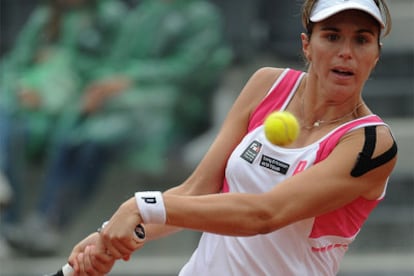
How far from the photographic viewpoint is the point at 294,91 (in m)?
3.90

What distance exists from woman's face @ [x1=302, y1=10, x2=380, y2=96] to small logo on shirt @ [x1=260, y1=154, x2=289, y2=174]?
297 millimetres

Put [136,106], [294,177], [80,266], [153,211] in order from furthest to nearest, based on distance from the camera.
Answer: [136,106] → [80,266] → [294,177] → [153,211]

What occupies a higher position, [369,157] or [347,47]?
[347,47]

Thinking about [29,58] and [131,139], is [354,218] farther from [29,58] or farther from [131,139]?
[29,58]

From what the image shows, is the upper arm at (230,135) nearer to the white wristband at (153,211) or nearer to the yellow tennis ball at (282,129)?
the yellow tennis ball at (282,129)

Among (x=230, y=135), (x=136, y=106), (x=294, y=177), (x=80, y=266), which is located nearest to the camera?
(x=294, y=177)

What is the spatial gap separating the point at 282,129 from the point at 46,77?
496 cm

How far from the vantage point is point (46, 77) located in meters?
8.17

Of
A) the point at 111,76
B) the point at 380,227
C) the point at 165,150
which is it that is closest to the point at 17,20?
the point at 111,76

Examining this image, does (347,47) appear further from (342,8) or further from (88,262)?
(88,262)

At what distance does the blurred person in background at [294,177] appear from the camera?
3459mm

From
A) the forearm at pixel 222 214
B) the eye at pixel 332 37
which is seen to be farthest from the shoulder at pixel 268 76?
the forearm at pixel 222 214

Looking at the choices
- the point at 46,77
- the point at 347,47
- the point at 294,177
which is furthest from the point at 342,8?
the point at 46,77

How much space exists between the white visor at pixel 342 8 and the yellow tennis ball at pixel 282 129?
0.37 m
